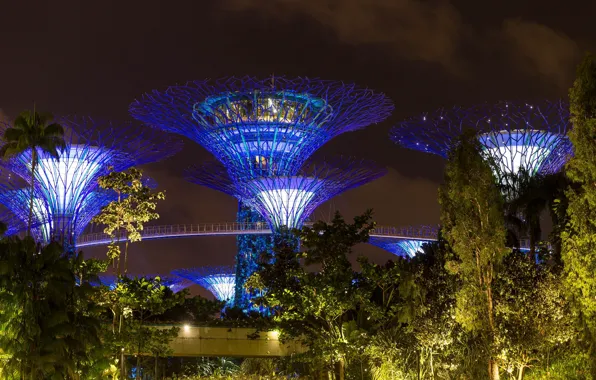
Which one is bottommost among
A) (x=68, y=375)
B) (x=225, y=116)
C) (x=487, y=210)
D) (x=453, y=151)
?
(x=68, y=375)

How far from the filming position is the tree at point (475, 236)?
70.7ft

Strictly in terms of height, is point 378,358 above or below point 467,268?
below

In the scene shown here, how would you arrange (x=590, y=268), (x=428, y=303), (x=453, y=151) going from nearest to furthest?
(x=590, y=268) < (x=453, y=151) < (x=428, y=303)

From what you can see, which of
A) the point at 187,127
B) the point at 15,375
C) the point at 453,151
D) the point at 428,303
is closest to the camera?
the point at 15,375

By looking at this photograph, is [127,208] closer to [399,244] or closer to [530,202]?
[530,202]

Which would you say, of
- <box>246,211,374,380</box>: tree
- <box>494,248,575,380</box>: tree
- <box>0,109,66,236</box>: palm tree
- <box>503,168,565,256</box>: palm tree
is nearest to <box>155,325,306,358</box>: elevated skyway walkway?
<box>246,211,374,380</box>: tree

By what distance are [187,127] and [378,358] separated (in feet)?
80.1

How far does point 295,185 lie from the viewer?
49906 mm

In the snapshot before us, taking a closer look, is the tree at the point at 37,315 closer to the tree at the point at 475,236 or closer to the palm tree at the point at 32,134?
the palm tree at the point at 32,134

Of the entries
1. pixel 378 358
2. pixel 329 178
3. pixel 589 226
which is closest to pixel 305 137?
pixel 329 178

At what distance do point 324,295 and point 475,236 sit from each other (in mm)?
7048

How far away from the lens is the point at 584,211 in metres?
18.9

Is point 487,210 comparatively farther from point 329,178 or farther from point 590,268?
point 329,178

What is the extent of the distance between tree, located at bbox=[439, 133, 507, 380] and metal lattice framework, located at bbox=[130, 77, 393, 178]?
2410 cm
